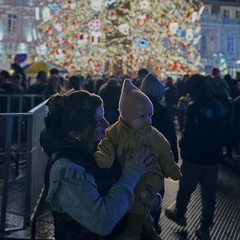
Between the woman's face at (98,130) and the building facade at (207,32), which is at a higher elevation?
the building facade at (207,32)

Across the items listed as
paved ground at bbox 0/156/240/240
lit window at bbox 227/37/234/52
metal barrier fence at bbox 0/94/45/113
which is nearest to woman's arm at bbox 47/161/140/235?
paved ground at bbox 0/156/240/240

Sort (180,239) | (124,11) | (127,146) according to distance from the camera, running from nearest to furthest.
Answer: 1. (127,146)
2. (180,239)
3. (124,11)

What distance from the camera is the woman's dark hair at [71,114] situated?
5.98ft

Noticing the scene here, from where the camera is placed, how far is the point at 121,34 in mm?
17219

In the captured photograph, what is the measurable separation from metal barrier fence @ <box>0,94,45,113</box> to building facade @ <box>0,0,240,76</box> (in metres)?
30.1

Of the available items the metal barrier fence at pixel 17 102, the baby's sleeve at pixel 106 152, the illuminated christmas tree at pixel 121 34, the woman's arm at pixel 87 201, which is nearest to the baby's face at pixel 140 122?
the baby's sleeve at pixel 106 152

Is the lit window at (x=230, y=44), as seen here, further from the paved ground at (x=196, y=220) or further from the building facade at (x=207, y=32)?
the paved ground at (x=196, y=220)

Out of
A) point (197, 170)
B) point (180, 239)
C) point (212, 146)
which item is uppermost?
point (212, 146)

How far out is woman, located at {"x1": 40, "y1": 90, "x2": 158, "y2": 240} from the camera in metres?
1.68

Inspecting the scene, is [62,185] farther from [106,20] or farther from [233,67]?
[233,67]

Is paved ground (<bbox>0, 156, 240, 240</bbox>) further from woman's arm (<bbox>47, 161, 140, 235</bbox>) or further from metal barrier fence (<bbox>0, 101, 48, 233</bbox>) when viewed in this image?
woman's arm (<bbox>47, 161, 140, 235</bbox>)

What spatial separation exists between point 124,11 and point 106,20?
922 millimetres

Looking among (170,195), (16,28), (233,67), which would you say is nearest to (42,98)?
(170,195)

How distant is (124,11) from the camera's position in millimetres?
16750
